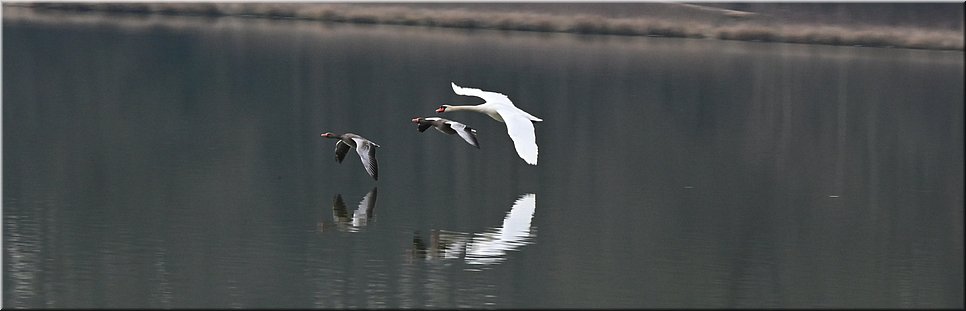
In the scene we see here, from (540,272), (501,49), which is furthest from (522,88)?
(540,272)

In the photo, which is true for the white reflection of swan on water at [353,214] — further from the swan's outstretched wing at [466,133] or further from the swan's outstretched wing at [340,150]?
the swan's outstretched wing at [466,133]

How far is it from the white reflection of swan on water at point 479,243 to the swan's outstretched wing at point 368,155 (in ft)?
5.16

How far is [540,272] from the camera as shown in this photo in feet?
49.2

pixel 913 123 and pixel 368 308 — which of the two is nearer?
pixel 368 308

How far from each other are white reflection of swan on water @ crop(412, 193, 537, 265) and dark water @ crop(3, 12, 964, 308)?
0.05 meters

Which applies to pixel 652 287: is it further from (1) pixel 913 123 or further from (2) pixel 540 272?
(1) pixel 913 123

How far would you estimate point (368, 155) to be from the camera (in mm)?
18625

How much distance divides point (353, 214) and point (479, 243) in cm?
184

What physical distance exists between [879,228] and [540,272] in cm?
479

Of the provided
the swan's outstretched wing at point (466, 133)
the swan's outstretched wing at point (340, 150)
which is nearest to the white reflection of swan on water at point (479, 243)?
the swan's outstretched wing at point (466, 133)

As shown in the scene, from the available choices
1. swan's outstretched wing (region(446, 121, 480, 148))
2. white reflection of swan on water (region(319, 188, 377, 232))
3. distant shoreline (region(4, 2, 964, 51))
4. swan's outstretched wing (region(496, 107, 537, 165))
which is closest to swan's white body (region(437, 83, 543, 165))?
swan's outstretched wing (region(496, 107, 537, 165))

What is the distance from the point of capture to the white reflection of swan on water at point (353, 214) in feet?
55.3

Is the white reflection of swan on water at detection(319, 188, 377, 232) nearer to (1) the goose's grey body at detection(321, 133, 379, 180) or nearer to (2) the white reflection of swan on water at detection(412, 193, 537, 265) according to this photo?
(1) the goose's grey body at detection(321, 133, 379, 180)

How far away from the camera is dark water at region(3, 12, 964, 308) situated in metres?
14.5
